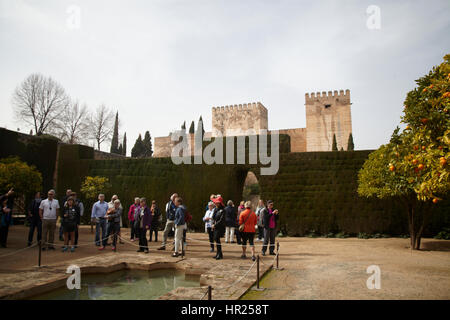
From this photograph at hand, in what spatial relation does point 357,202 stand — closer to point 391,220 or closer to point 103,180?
point 391,220

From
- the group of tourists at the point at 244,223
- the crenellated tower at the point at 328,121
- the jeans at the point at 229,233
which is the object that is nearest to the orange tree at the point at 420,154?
the group of tourists at the point at 244,223

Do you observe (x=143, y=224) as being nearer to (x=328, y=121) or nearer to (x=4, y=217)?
(x=4, y=217)

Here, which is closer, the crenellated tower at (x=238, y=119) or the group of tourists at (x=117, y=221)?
the group of tourists at (x=117, y=221)

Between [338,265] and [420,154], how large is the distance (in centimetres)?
318

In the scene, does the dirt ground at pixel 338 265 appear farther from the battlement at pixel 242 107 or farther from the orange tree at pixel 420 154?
the battlement at pixel 242 107

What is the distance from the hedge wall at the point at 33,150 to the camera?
13344 millimetres

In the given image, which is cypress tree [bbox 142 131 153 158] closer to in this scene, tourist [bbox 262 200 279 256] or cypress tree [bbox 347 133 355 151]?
cypress tree [bbox 347 133 355 151]

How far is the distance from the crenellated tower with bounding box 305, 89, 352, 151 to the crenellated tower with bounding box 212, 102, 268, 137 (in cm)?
Answer: 662

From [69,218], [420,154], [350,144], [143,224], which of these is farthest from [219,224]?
[350,144]

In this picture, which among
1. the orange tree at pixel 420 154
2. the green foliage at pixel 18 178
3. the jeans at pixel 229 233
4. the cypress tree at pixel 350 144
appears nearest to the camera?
the orange tree at pixel 420 154

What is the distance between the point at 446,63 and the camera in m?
4.78

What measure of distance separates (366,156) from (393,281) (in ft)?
25.1

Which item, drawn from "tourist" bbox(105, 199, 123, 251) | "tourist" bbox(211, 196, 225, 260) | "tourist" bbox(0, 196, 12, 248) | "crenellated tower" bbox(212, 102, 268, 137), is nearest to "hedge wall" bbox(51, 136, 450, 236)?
"tourist" bbox(105, 199, 123, 251)

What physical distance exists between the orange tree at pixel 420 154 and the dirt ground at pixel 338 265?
1.45 meters
